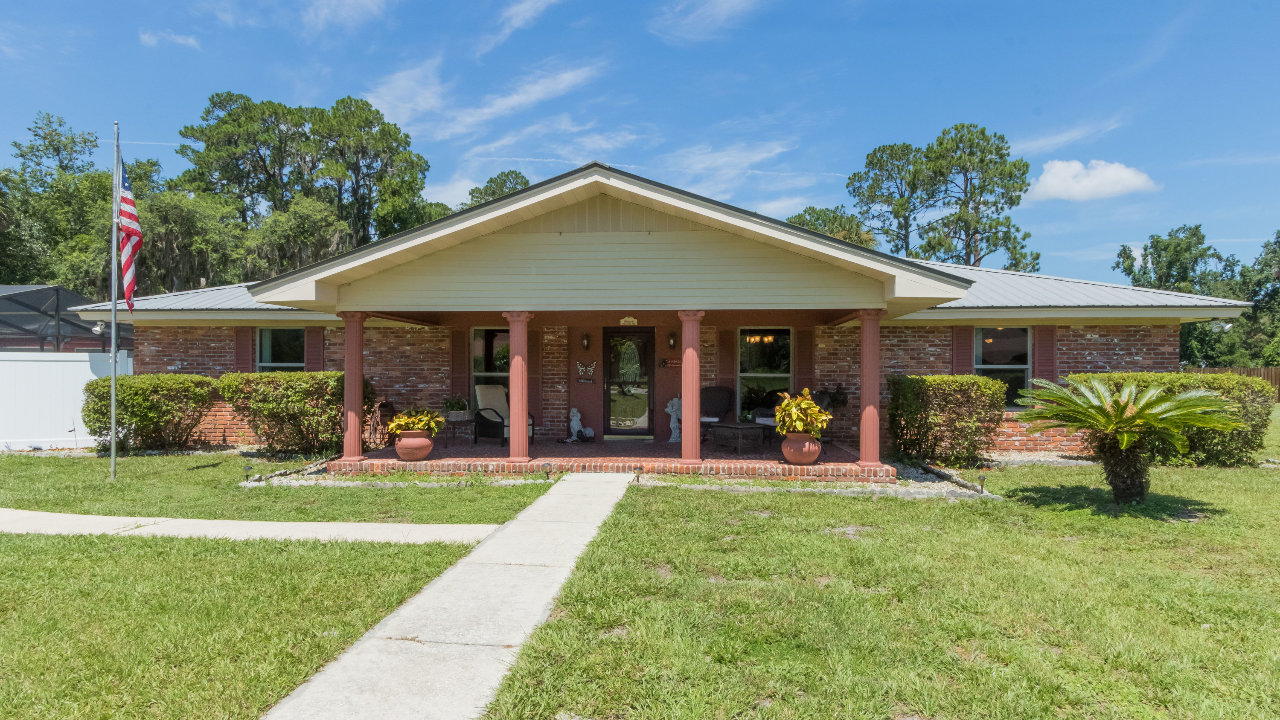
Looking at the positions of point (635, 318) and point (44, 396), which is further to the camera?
point (44, 396)

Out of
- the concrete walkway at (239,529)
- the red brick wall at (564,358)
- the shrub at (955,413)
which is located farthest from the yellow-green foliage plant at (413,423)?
the shrub at (955,413)

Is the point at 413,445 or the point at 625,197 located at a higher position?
the point at 625,197

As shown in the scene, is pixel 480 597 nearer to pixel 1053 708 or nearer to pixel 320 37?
pixel 1053 708

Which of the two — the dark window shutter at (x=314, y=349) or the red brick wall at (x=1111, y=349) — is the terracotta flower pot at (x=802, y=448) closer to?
the red brick wall at (x=1111, y=349)

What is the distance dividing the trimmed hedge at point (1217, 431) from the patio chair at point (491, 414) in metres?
8.93

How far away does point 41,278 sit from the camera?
27812 millimetres

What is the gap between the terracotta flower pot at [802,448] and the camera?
28.0ft

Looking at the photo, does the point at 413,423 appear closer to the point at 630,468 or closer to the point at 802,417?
the point at 630,468

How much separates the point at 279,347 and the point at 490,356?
404 centimetres

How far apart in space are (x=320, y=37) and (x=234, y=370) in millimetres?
7682

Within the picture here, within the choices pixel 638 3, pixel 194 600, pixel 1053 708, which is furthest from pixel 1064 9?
pixel 194 600

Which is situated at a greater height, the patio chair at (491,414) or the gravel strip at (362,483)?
the patio chair at (491,414)

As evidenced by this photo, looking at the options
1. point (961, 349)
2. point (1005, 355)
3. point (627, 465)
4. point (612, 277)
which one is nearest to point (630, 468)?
point (627, 465)

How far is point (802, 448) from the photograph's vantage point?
28.0 feet
